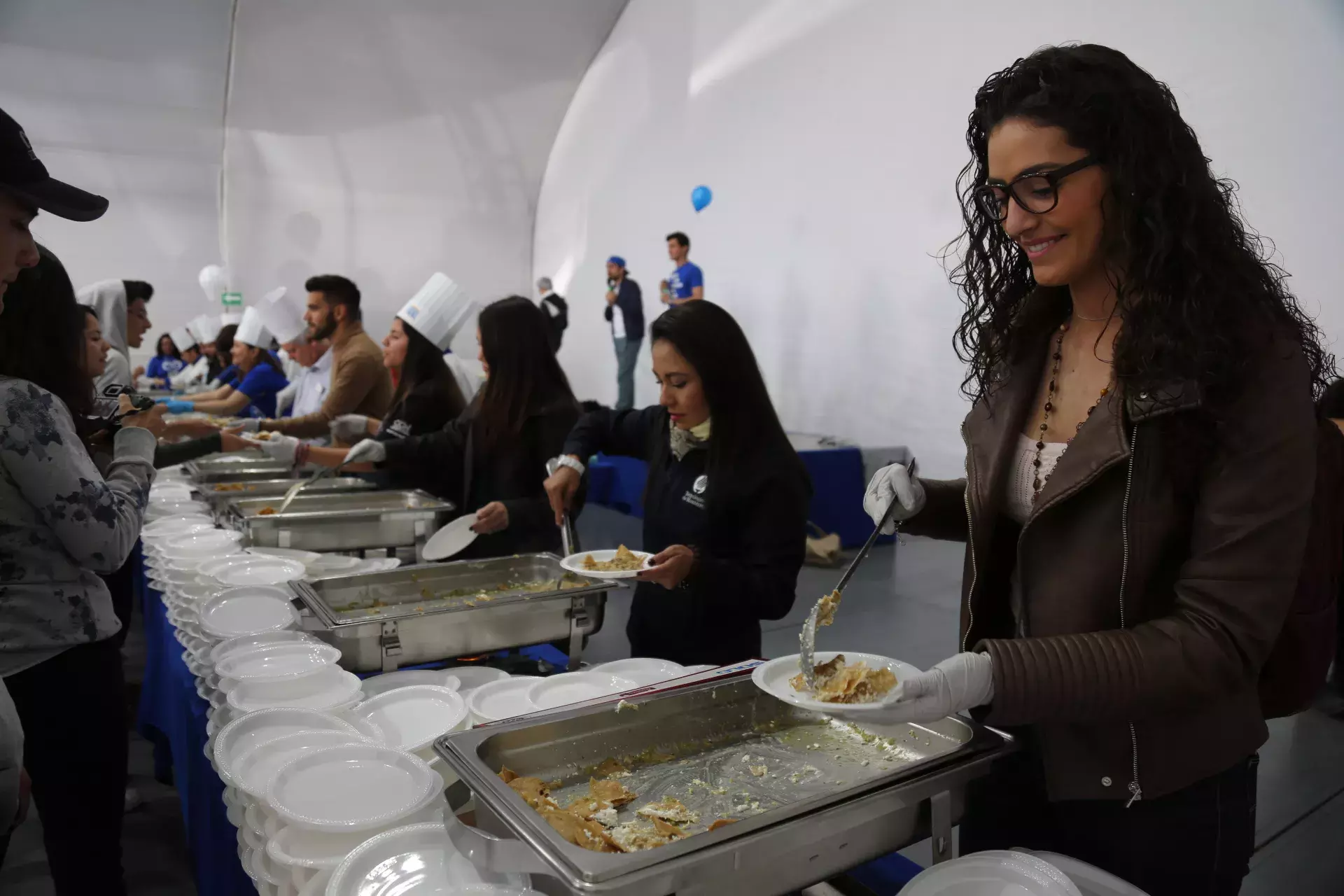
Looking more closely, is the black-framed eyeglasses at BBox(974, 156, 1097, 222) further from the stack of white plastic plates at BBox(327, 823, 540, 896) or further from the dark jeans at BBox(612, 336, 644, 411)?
the dark jeans at BBox(612, 336, 644, 411)

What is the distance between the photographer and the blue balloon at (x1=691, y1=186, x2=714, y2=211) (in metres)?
6.70

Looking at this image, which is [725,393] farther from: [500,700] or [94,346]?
[94,346]

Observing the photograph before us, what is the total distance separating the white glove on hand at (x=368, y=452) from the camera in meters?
2.40

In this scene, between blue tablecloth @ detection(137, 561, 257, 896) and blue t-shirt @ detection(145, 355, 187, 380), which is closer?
blue tablecloth @ detection(137, 561, 257, 896)

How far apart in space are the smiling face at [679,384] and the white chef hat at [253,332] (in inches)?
158

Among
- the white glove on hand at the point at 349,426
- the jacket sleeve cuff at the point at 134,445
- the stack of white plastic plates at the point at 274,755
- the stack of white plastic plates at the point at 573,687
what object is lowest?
the stack of white plastic plates at the point at 573,687

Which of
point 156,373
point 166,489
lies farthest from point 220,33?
point 166,489

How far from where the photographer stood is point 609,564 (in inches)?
61.4

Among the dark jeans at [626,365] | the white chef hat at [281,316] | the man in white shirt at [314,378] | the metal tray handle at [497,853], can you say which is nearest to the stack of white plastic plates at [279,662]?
the metal tray handle at [497,853]

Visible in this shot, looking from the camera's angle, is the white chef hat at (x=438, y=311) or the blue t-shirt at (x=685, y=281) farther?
the blue t-shirt at (x=685, y=281)

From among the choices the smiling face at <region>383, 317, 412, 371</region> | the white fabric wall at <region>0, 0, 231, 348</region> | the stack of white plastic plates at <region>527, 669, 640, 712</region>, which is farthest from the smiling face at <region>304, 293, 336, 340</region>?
the white fabric wall at <region>0, 0, 231, 348</region>

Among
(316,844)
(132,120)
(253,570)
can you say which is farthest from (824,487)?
(132,120)

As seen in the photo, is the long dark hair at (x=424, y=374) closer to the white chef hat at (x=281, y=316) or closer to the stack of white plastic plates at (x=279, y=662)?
the stack of white plastic plates at (x=279, y=662)

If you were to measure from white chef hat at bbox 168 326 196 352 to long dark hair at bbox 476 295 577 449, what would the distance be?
919 cm
